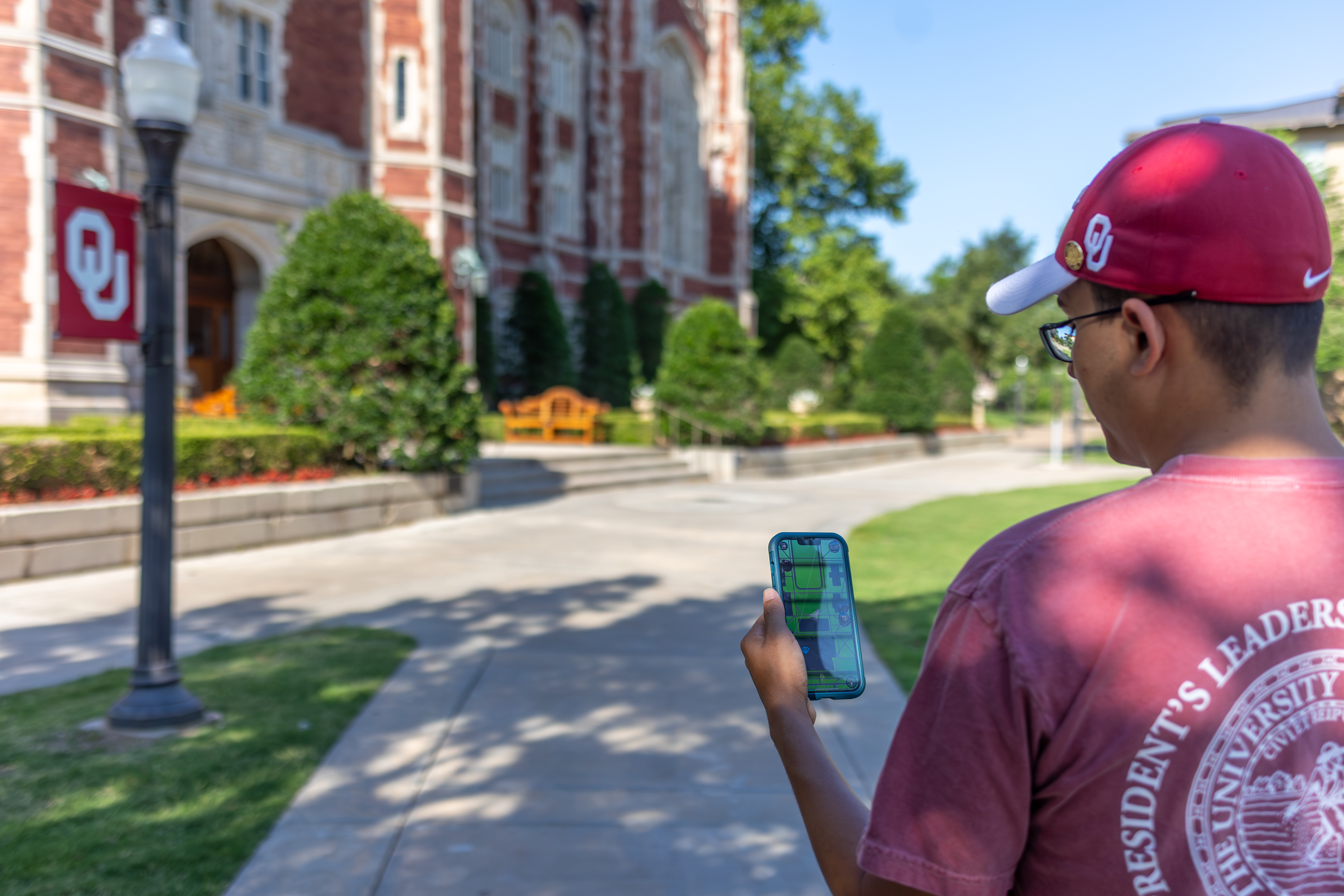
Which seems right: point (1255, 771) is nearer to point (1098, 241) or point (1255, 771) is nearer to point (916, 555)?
point (1098, 241)

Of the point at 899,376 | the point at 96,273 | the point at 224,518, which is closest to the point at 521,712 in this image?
the point at 96,273

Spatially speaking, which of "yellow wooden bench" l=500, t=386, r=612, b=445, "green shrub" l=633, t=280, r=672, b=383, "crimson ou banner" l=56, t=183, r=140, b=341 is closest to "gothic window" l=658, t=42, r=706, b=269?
"green shrub" l=633, t=280, r=672, b=383

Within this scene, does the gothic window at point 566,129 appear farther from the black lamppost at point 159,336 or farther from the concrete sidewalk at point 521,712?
the black lamppost at point 159,336

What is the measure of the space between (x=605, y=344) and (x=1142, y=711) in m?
29.3

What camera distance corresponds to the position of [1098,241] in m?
1.16

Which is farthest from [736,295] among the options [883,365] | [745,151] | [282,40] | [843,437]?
[282,40]

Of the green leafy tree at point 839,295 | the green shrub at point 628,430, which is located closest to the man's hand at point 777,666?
the green shrub at point 628,430

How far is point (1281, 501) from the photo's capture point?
108cm

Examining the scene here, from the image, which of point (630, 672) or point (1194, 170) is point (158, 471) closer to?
point (630, 672)

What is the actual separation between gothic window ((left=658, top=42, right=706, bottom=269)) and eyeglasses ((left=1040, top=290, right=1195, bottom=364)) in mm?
34972

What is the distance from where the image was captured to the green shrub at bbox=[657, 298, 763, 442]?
824 inches

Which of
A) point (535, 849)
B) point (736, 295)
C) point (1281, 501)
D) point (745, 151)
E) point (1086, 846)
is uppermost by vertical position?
point (745, 151)

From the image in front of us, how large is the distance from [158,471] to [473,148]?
917 inches

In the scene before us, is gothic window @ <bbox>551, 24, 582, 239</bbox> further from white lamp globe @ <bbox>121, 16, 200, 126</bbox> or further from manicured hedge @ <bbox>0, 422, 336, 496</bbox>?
white lamp globe @ <bbox>121, 16, 200, 126</bbox>
